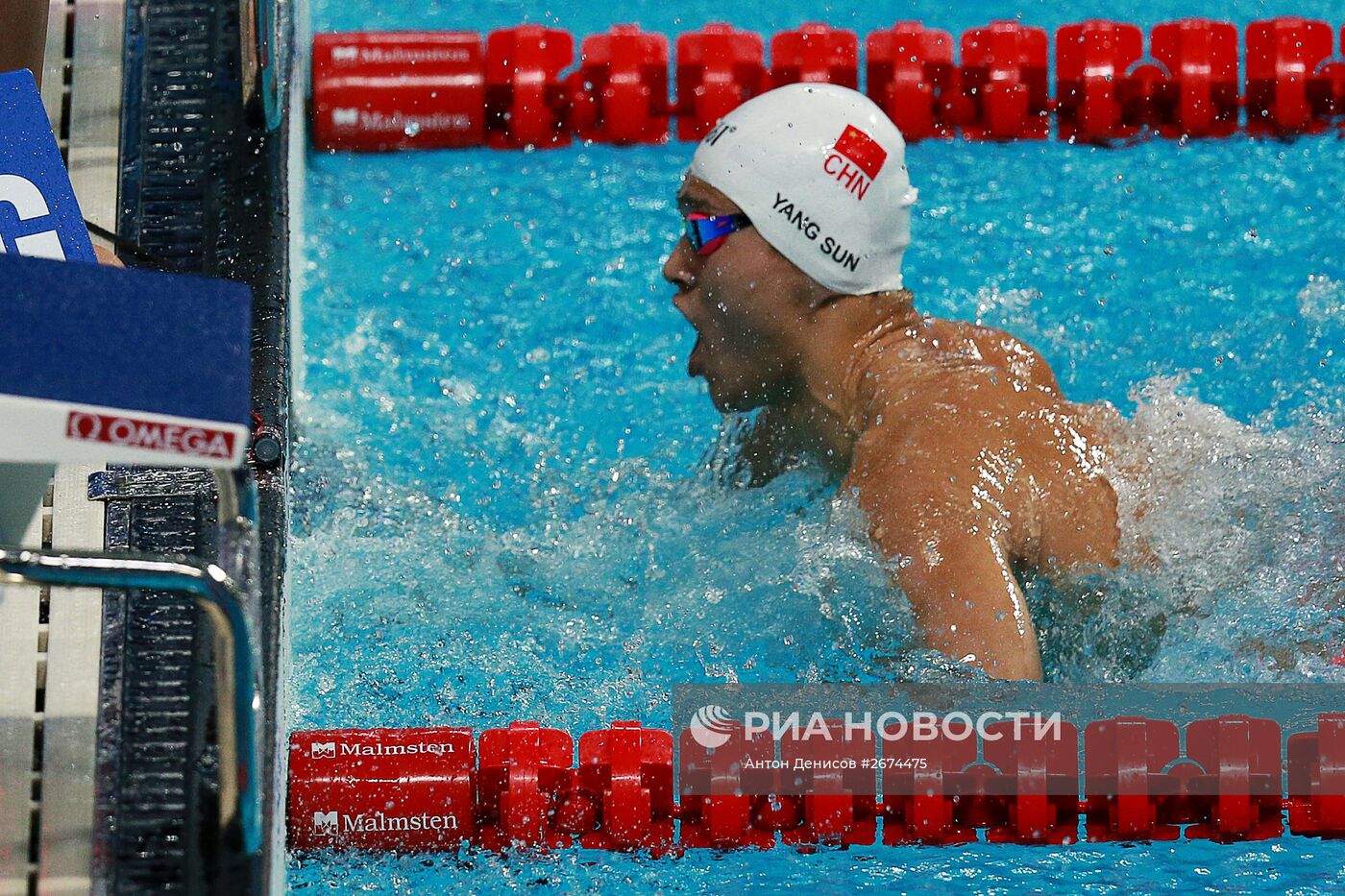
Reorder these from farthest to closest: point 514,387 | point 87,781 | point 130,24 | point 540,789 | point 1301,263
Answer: point 1301,263 → point 514,387 → point 130,24 → point 540,789 → point 87,781

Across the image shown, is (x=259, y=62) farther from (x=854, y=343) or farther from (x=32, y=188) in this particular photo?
(x=854, y=343)

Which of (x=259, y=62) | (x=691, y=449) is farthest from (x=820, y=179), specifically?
(x=259, y=62)

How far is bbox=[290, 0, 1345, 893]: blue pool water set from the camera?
2.34 m

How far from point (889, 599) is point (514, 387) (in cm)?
144

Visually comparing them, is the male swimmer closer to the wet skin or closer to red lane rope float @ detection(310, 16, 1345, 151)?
the wet skin

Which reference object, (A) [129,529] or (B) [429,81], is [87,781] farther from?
(B) [429,81]

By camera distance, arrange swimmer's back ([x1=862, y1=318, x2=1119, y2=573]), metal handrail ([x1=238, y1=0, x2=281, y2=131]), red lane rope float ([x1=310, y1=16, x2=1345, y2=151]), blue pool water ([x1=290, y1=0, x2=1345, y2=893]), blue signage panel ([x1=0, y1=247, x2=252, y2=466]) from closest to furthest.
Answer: blue signage panel ([x1=0, y1=247, x2=252, y2=466])
swimmer's back ([x1=862, y1=318, x2=1119, y2=573])
blue pool water ([x1=290, y1=0, x2=1345, y2=893])
metal handrail ([x1=238, y1=0, x2=281, y2=131])
red lane rope float ([x1=310, y1=16, x2=1345, y2=151])

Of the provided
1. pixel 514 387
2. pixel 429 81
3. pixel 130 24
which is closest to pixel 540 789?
pixel 514 387

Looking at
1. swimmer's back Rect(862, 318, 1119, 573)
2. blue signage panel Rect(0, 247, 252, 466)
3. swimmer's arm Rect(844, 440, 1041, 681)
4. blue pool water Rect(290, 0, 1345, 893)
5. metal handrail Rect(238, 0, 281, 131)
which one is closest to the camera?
blue signage panel Rect(0, 247, 252, 466)

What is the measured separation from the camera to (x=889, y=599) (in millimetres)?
2178

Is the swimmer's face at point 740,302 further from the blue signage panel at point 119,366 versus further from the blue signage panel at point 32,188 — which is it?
the blue signage panel at point 119,366

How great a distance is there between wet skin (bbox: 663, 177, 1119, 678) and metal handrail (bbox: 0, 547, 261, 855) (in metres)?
0.92

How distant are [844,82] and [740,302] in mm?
1477

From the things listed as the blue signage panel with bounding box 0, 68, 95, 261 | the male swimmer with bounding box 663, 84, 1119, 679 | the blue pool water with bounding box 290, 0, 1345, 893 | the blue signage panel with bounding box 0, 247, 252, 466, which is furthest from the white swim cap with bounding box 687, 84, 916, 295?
the blue signage panel with bounding box 0, 247, 252, 466
